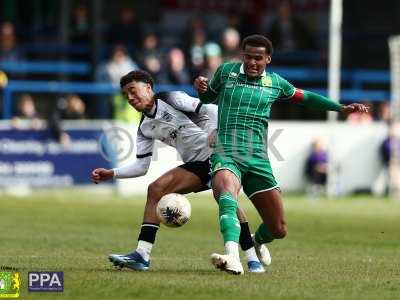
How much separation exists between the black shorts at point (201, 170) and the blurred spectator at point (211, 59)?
54.5ft

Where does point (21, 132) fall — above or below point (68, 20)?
below

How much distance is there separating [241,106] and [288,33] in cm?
1957

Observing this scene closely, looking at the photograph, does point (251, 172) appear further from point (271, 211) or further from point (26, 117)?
point (26, 117)

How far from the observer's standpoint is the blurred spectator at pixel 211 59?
28922mm

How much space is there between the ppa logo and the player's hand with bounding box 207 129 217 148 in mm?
1943

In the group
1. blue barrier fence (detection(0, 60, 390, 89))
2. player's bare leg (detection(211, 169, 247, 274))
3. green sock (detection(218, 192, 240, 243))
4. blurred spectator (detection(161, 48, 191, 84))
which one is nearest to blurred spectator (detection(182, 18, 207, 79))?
blurred spectator (detection(161, 48, 191, 84))

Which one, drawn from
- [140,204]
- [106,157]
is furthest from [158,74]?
[140,204]

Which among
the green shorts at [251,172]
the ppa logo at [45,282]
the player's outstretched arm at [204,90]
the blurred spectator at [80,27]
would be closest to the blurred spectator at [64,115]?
the blurred spectator at [80,27]

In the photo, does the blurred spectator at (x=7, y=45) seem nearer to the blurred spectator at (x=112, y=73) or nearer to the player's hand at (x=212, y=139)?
the blurred spectator at (x=112, y=73)

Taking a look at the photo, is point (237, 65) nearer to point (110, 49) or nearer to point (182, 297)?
point (182, 297)

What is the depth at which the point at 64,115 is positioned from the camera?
27.0m

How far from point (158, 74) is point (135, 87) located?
17.6 m

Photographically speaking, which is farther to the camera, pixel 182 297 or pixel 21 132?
pixel 21 132

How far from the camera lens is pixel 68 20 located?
32750 mm
